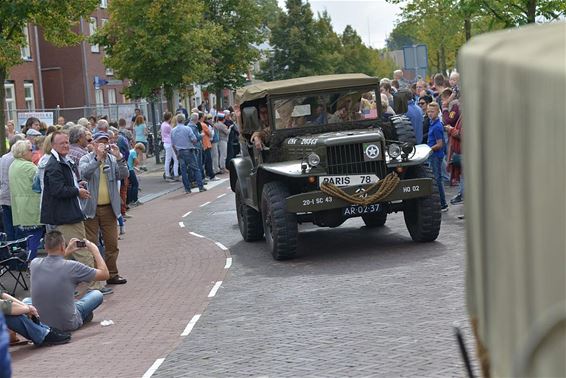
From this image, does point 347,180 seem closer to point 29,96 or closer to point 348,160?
point 348,160

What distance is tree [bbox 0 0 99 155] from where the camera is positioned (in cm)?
2773

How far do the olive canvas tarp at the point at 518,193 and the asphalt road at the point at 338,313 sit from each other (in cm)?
385

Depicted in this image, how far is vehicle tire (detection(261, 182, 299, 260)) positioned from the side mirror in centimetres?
142

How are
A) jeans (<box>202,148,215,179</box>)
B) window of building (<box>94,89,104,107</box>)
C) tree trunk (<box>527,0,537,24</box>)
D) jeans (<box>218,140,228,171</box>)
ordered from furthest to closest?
window of building (<box>94,89,104,107</box>)
jeans (<box>218,140,228,171</box>)
jeans (<box>202,148,215,179</box>)
tree trunk (<box>527,0,537,24</box>)

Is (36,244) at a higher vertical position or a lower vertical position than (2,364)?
lower

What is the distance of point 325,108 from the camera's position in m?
16.4

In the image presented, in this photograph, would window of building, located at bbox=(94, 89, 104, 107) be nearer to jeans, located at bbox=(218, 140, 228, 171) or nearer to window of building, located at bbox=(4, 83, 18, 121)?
window of building, located at bbox=(4, 83, 18, 121)

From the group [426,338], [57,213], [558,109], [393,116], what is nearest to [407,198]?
[393,116]

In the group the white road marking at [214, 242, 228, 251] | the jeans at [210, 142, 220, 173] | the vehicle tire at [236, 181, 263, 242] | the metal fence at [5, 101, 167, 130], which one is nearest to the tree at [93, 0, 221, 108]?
the metal fence at [5, 101, 167, 130]

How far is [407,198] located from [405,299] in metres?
3.28

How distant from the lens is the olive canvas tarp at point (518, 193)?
3.18 m

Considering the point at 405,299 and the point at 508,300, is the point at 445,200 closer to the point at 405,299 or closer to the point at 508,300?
the point at 405,299

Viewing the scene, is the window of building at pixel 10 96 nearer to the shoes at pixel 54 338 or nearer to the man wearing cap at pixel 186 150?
Answer: the man wearing cap at pixel 186 150

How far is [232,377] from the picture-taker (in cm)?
888
